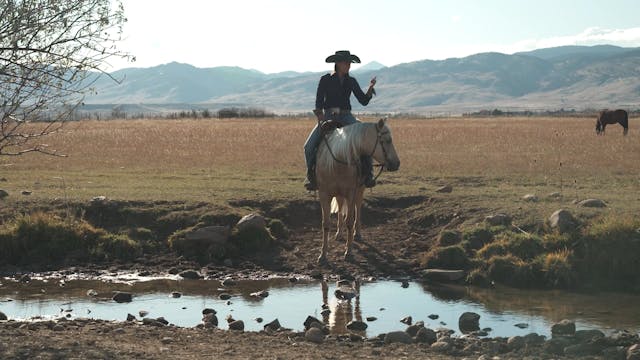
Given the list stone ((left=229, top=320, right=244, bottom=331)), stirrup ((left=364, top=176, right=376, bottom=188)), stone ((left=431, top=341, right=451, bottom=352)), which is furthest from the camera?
stirrup ((left=364, top=176, right=376, bottom=188))

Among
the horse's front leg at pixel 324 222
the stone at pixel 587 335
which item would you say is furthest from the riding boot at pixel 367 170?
the stone at pixel 587 335

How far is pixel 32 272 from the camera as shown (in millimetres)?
15602

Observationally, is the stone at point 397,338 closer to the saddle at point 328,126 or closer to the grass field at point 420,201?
the grass field at point 420,201

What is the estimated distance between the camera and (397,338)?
1055cm

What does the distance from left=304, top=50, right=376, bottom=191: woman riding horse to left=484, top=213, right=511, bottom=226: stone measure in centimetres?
302

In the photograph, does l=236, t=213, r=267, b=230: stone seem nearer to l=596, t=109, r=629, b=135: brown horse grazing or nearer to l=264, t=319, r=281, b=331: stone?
l=264, t=319, r=281, b=331: stone

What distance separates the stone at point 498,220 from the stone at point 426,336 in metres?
6.14

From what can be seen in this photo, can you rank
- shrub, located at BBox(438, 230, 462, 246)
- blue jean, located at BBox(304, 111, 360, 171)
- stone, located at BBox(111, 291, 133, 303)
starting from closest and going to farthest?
stone, located at BBox(111, 291, 133, 303)
blue jean, located at BBox(304, 111, 360, 171)
shrub, located at BBox(438, 230, 462, 246)

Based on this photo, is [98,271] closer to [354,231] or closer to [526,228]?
[354,231]

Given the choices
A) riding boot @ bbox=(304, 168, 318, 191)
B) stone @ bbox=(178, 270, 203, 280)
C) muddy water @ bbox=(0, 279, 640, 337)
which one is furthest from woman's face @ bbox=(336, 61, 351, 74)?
stone @ bbox=(178, 270, 203, 280)

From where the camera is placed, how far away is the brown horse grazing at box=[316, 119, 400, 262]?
1432cm

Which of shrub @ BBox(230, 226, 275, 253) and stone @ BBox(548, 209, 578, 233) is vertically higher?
stone @ BBox(548, 209, 578, 233)

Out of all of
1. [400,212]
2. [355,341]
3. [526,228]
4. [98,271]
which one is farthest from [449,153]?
[355,341]

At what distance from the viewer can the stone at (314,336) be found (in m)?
10.5
